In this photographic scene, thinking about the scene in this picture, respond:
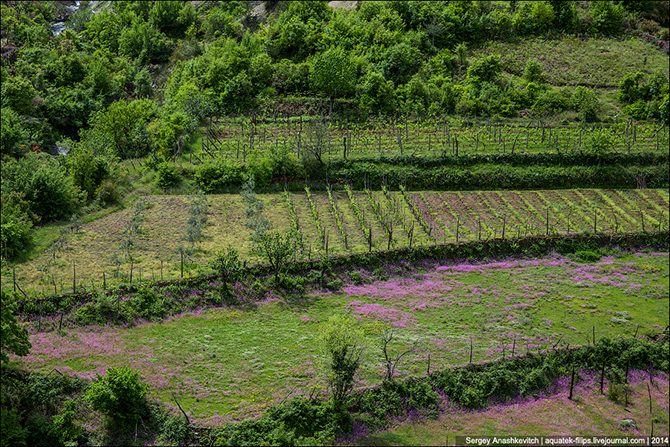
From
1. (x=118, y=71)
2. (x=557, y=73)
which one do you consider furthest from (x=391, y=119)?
(x=118, y=71)

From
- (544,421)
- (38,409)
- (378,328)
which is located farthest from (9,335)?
(544,421)

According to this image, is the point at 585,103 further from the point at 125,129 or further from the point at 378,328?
the point at 125,129

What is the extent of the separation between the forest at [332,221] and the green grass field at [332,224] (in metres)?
0.28

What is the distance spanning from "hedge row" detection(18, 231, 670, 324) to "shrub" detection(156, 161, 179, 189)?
17597 mm

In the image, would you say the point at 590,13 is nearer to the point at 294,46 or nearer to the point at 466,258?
the point at 294,46

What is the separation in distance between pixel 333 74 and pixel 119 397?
51.6 m

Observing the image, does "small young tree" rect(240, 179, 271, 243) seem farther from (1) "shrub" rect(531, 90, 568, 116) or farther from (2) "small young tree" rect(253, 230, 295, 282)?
(1) "shrub" rect(531, 90, 568, 116)

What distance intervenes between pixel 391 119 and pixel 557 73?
23.6m

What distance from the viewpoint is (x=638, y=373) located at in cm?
4553

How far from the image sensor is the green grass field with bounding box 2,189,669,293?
53.6m

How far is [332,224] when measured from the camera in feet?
202

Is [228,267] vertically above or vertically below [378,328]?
above

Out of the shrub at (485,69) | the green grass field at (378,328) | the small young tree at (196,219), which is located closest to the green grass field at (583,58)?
the shrub at (485,69)

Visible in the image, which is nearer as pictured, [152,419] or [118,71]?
[152,419]
